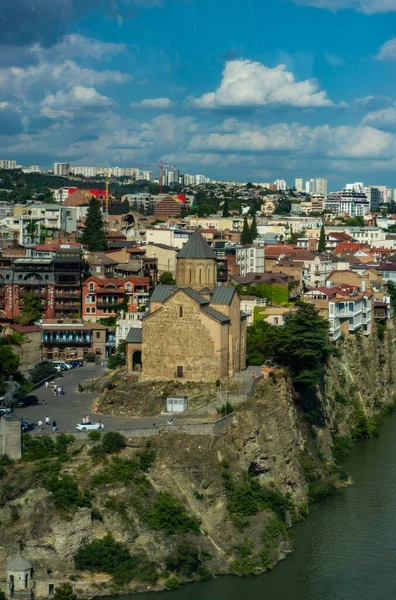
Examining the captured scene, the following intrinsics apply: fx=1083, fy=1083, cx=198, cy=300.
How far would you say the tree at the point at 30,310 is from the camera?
51156 millimetres

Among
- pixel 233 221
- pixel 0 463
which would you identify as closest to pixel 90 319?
pixel 0 463

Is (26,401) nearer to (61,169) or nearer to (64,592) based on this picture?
(64,592)

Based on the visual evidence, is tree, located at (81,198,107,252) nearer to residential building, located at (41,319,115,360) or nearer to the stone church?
residential building, located at (41,319,115,360)

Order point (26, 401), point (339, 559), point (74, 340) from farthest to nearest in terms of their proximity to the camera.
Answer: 1. point (74, 340)
2. point (26, 401)
3. point (339, 559)

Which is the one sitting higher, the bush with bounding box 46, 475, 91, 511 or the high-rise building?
the high-rise building

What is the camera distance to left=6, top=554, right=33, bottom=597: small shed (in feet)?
90.1

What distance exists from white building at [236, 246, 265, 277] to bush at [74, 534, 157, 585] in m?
37.8

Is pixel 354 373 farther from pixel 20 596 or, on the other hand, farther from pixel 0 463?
pixel 20 596

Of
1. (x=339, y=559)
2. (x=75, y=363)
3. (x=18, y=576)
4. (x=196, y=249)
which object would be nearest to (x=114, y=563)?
(x=18, y=576)

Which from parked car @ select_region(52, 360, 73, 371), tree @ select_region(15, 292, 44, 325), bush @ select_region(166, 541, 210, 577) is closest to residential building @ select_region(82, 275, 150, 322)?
tree @ select_region(15, 292, 44, 325)

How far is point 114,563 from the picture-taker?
1126 inches

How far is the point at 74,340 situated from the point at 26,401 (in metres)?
12.2

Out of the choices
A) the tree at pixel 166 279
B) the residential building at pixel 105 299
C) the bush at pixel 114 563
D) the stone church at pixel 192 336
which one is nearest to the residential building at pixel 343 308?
the tree at pixel 166 279

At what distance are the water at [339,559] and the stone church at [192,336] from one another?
628cm
